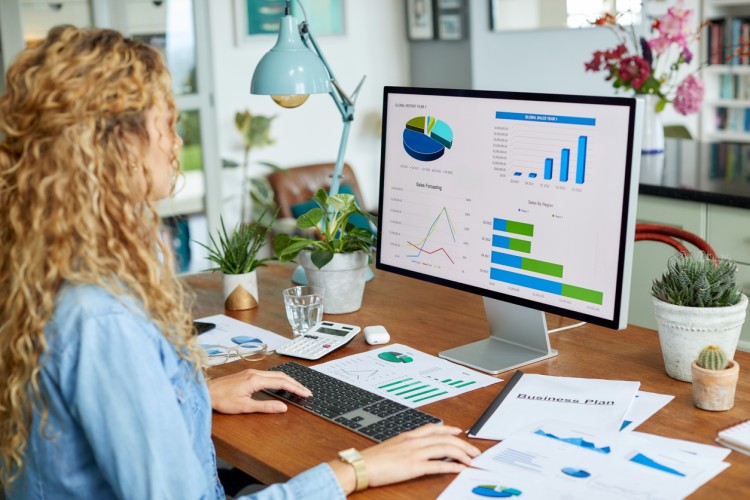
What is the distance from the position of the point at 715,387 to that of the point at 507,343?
1.49ft

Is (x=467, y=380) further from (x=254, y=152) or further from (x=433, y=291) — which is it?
(x=254, y=152)

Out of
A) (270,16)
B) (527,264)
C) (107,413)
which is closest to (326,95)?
(270,16)

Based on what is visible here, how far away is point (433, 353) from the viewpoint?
179 centimetres

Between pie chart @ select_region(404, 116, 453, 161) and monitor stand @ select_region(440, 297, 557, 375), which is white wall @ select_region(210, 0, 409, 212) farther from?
monitor stand @ select_region(440, 297, 557, 375)

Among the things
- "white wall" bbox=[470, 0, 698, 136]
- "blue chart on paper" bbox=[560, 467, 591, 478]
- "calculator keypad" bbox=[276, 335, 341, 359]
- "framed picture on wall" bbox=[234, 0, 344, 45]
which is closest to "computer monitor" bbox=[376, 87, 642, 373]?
"calculator keypad" bbox=[276, 335, 341, 359]

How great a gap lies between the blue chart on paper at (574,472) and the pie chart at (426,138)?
0.71 meters

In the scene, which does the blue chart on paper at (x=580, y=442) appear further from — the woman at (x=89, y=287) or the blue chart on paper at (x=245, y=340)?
the blue chart on paper at (x=245, y=340)

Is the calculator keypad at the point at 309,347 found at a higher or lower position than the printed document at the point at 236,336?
higher

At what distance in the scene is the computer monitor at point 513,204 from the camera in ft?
4.89

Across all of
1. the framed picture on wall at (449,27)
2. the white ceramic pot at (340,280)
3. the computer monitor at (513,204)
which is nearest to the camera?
the computer monitor at (513,204)

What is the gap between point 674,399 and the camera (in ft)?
4.95

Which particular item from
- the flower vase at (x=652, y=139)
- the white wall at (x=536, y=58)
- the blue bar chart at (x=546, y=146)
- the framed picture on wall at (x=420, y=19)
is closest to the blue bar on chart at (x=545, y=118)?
the blue bar chart at (x=546, y=146)

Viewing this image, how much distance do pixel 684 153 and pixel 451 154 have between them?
7.27 ft

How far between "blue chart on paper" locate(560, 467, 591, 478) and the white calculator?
64 centimetres
